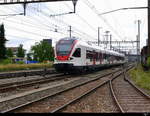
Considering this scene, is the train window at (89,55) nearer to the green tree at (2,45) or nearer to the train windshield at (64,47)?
the train windshield at (64,47)

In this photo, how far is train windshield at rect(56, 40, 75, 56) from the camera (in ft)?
68.1

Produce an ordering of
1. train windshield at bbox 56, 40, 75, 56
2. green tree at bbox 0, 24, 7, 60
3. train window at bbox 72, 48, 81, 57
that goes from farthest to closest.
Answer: green tree at bbox 0, 24, 7, 60, train window at bbox 72, 48, 81, 57, train windshield at bbox 56, 40, 75, 56

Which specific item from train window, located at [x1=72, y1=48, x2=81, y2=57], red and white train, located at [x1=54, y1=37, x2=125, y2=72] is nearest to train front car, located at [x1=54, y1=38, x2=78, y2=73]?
red and white train, located at [x1=54, y1=37, x2=125, y2=72]

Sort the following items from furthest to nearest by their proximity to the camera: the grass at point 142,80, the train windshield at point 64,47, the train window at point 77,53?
1. the train window at point 77,53
2. the train windshield at point 64,47
3. the grass at point 142,80

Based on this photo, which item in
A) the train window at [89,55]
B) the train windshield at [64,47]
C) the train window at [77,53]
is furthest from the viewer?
the train window at [89,55]

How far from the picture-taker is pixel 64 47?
2105 cm

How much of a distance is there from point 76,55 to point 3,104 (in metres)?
13.2

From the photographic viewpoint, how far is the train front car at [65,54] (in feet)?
67.4

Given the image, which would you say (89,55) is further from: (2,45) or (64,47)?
(2,45)

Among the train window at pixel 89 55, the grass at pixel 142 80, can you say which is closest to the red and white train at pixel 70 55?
the train window at pixel 89 55

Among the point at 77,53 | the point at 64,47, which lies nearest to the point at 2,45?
the point at 64,47

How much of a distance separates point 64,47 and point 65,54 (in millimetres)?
733

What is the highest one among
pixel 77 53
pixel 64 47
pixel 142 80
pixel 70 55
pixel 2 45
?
pixel 2 45

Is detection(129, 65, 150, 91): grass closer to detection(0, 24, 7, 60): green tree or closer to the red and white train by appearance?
the red and white train
